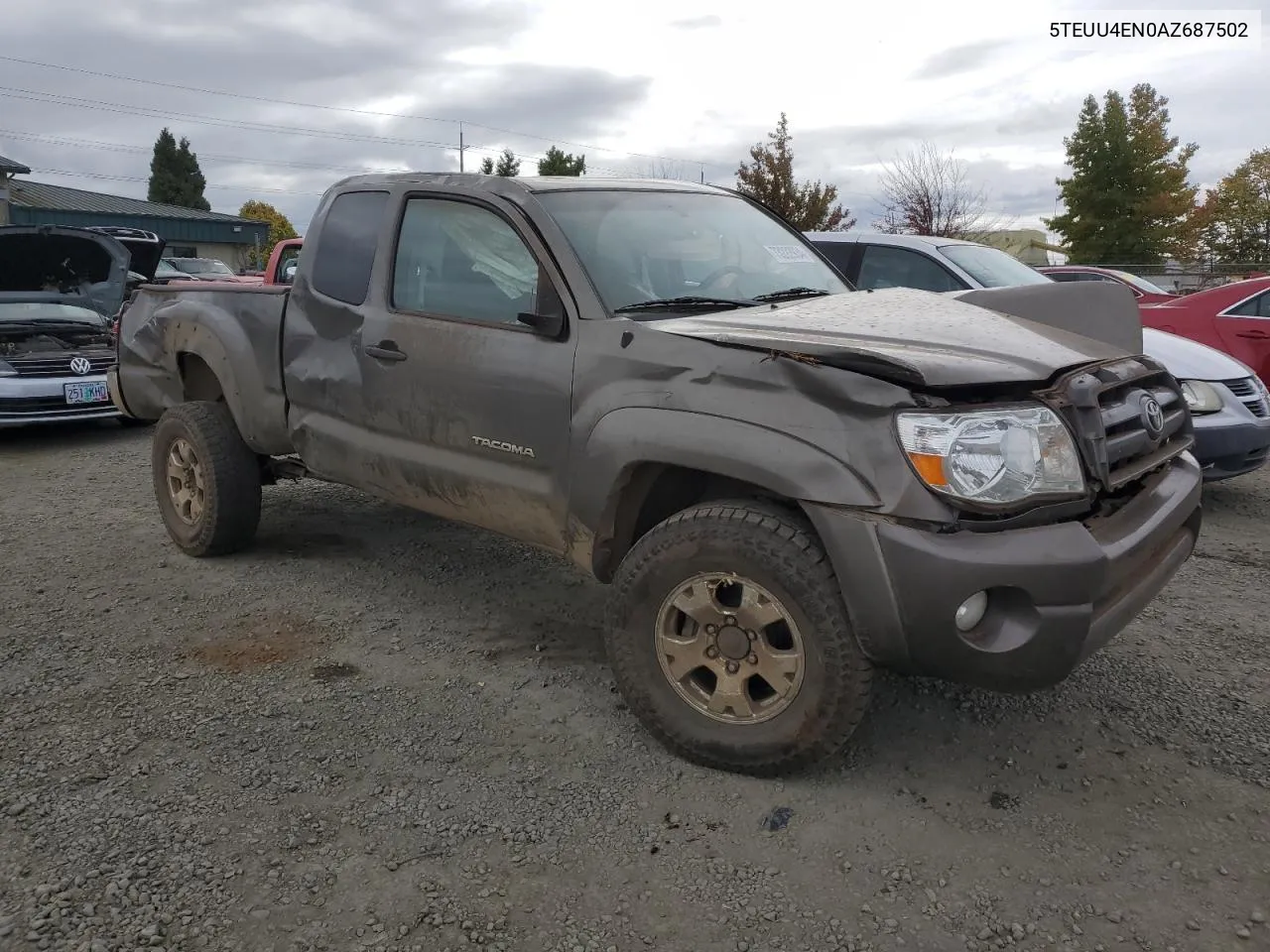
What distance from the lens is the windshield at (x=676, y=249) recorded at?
3.45 metres

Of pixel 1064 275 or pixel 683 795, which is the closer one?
pixel 683 795

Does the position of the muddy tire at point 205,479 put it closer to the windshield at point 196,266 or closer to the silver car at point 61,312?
the silver car at point 61,312

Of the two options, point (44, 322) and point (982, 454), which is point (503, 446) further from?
point (44, 322)

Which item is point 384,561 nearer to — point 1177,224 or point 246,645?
Answer: point 246,645

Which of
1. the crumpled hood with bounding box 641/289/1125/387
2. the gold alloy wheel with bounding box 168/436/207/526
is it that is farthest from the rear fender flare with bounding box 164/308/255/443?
the crumpled hood with bounding box 641/289/1125/387

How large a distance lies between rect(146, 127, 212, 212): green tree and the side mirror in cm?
7353

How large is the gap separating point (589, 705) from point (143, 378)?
3379 mm

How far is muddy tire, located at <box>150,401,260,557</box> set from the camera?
4.74 meters

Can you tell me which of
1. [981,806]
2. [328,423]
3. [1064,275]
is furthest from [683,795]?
[1064,275]

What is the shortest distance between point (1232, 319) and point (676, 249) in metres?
6.16

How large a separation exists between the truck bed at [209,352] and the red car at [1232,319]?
6396mm

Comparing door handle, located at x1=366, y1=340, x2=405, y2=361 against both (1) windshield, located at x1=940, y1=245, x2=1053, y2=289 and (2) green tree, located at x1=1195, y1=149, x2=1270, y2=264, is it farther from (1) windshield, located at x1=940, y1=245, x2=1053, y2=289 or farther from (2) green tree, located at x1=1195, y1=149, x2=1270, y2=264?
(2) green tree, located at x1=1195, y1=149, x2=1270, y2=264

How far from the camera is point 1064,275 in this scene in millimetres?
11852

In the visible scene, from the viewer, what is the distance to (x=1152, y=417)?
3.03m
